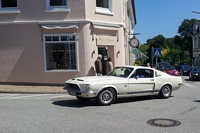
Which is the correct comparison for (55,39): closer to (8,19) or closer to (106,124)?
(8,19)

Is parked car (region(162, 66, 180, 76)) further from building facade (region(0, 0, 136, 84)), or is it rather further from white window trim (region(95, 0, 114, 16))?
building facade (region(0, 0, 136, 84))

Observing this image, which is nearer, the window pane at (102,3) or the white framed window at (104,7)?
the white framed window at (104,7)

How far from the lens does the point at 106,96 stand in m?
8.82

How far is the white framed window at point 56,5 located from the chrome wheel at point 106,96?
23.6 feet

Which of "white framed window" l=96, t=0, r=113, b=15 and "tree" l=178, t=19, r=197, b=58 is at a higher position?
"tree" l=178, t=19, r=197, b=58

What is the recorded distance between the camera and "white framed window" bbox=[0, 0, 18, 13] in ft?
47.1

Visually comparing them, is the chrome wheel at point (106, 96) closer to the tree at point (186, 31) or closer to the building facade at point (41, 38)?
the building facade at point (41, 38)

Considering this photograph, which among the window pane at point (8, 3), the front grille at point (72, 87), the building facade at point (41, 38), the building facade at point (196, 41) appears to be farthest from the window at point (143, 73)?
the building facade at point (196, 41)

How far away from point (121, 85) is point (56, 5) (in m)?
7.70

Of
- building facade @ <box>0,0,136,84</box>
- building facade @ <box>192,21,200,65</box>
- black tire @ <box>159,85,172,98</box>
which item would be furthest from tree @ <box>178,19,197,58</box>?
black tire @ <box>159,85,172,98</box>

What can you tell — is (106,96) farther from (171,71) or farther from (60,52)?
(171,71)

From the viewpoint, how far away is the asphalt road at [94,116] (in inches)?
229

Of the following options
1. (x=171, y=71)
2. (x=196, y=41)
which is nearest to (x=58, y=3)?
(x=171, y=71)

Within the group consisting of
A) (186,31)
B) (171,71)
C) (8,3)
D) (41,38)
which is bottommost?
(171,71)
